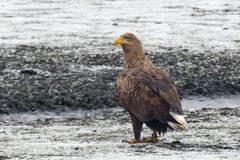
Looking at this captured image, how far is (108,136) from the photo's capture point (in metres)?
11.6

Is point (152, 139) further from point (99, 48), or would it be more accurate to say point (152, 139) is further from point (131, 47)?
point (99, 48)

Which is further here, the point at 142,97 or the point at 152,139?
the point at 152,139

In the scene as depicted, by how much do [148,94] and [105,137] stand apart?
3.53 feet

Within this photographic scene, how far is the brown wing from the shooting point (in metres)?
10.5

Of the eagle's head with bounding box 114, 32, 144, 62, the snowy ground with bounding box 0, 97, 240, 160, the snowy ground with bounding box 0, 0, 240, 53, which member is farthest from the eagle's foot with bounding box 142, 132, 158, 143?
the snowy ground with bounding box 0, 0, 240, 53

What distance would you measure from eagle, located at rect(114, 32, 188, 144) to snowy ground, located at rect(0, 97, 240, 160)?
246 millimetres

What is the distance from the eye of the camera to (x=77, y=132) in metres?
12.0

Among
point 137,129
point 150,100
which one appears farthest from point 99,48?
point 150,100

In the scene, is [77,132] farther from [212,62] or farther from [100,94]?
[212,62]

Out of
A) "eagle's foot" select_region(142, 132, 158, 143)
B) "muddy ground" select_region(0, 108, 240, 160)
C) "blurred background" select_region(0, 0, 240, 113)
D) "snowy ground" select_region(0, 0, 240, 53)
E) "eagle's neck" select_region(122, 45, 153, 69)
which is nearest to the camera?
"muddy ground" select_region(0, 108, 240, 160)

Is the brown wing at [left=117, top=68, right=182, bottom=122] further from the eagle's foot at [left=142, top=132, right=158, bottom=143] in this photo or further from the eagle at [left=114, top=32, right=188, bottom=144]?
the eagle's foot at [left=142, top=132, right=158, bottom=143]

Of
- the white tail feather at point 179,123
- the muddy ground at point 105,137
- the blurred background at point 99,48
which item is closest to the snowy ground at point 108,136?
the muddy ground at point 105,137

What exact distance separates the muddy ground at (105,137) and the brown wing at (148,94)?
0.37 m

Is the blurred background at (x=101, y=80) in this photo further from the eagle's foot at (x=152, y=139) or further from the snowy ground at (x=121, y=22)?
the eagle's foot at (x=152, y=139)
